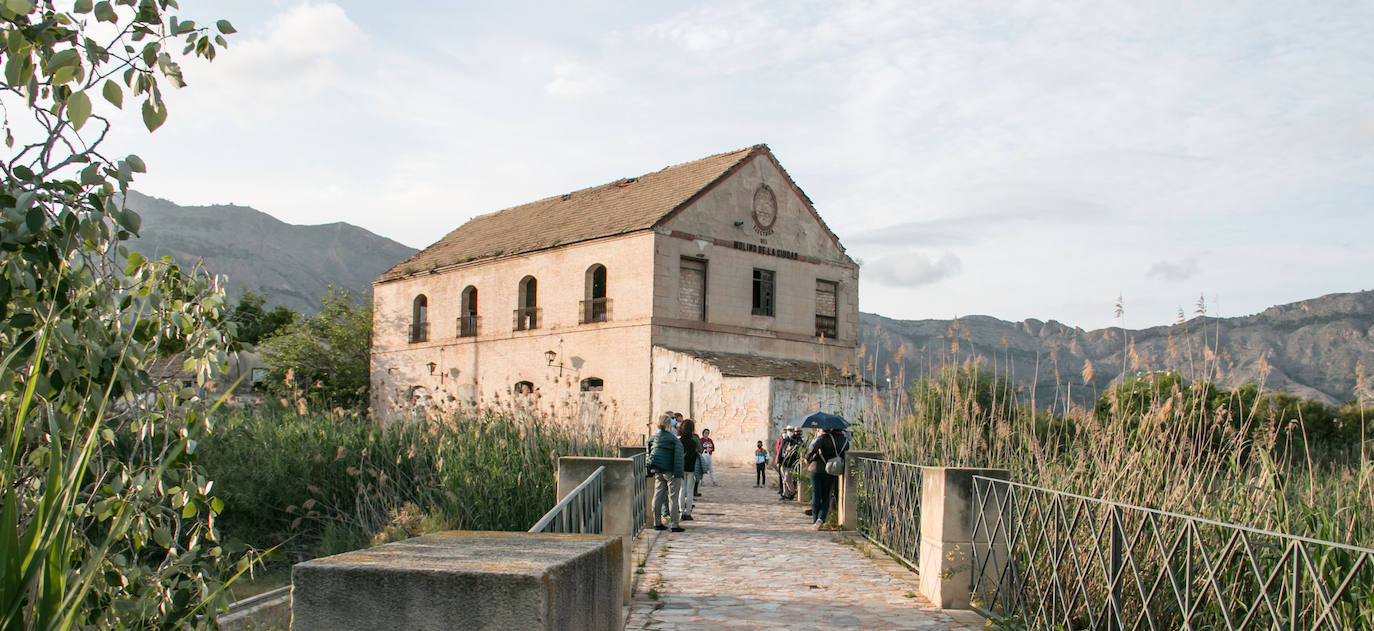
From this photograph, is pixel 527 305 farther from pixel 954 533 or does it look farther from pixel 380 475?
pixel 954 533

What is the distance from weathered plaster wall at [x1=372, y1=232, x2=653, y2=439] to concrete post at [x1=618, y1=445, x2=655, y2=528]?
34.2 ft

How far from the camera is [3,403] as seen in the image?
326cm

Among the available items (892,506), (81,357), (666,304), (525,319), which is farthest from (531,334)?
(81,357)

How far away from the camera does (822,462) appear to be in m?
13.2

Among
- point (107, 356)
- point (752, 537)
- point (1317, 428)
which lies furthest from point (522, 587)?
point (1317, 428)

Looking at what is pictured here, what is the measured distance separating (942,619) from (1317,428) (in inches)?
826

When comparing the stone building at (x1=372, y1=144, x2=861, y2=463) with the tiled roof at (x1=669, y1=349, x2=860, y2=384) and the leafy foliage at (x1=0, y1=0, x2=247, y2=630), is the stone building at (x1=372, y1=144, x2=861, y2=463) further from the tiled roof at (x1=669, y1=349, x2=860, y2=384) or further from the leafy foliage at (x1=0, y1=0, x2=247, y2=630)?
the leafy foliage at (x1=0, y1=0, x2=247, y2=630)

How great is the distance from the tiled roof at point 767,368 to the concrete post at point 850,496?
1168 cm

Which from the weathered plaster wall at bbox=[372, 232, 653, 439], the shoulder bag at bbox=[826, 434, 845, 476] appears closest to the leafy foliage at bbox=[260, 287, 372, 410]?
the weathered plaster wall at bbox=[372, 232, 653, 439]

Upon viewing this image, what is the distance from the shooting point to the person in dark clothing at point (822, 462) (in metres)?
13.3

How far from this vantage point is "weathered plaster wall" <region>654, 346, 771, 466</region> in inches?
1030

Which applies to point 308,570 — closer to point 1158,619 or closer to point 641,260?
point 1158,619

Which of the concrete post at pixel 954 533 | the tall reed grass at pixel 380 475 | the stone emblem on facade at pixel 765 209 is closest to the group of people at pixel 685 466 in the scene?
the tall reed grass at pixel 380 475

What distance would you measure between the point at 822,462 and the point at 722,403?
13.8m
